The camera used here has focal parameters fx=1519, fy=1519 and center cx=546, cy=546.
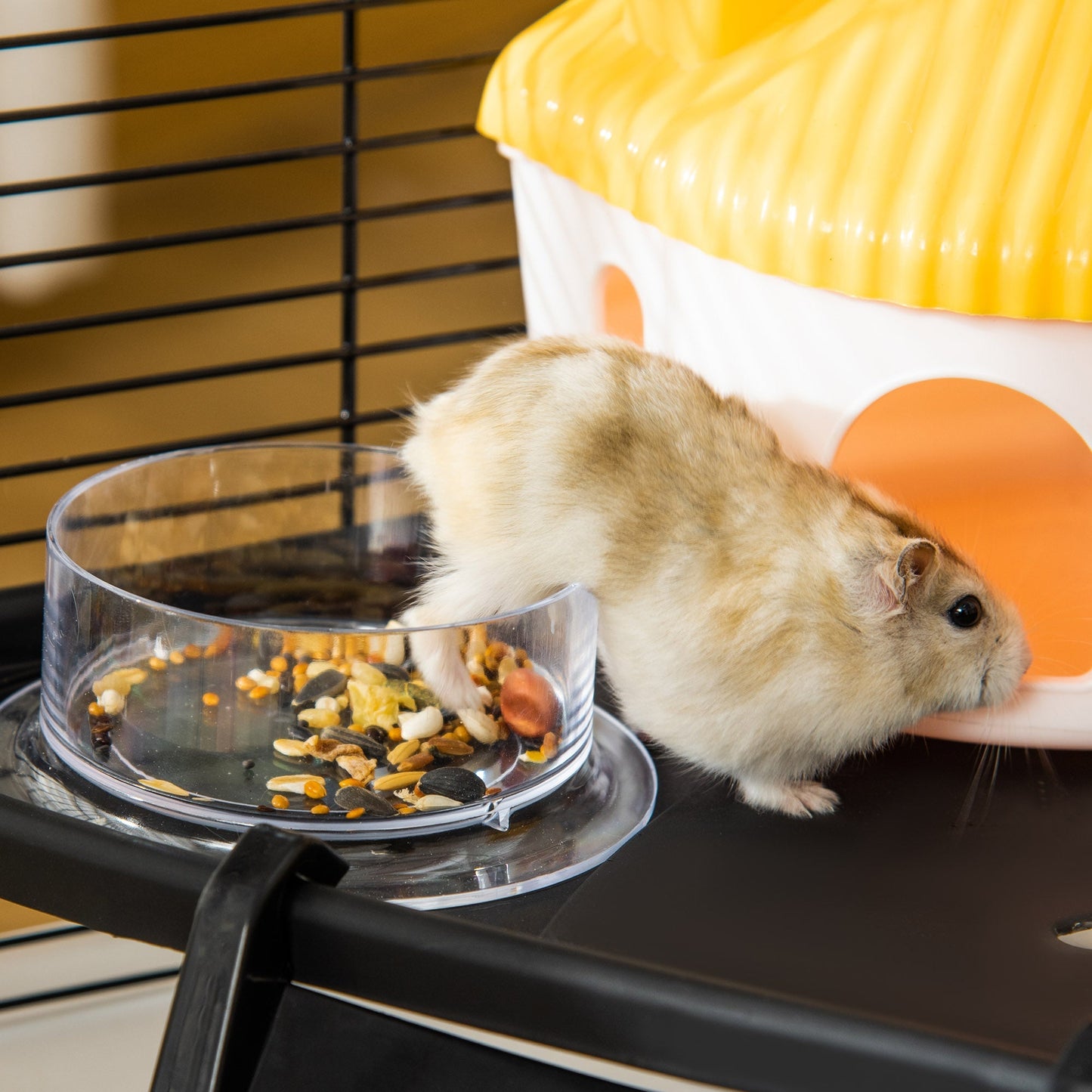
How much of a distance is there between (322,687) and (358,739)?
0.14 ft

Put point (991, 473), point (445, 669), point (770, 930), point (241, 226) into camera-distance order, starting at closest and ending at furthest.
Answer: point (770, 930), point (445, 669), point (991, 473), point (241, 226)

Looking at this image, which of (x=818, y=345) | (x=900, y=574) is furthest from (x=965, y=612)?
(x=818, y=345)

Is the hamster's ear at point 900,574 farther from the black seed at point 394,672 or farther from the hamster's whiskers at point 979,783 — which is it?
the black seed at point 394,672

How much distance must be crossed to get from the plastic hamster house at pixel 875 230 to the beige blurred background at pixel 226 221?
98 centimetres

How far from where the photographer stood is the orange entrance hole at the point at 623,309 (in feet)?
3.81

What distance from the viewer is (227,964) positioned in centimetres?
58

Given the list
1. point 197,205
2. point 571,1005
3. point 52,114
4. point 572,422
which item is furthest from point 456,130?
point 197,205

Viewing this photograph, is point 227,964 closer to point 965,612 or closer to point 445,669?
point 445,669

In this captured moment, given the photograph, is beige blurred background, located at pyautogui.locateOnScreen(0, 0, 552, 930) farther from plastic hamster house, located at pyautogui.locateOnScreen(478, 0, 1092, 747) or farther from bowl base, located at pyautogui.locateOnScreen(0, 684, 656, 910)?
bowl base, located at pyautogui.locateOnScreen(0, 684, 656, 910)

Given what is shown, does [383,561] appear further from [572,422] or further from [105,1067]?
[105,1067]

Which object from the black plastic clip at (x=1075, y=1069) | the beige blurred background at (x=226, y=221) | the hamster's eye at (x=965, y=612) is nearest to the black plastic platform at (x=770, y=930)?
the black plastic clip at (x=1075, y=1069)

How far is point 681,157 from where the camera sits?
0.84 meters

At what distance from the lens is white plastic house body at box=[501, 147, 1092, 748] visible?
0.79m

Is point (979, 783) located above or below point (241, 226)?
below
